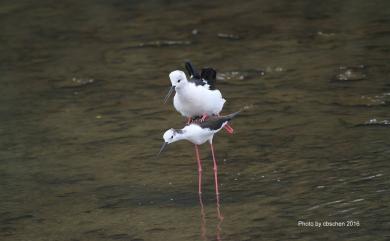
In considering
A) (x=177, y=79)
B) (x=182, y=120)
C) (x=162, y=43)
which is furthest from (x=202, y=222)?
(x=162, y=43)

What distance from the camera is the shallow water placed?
7.34m

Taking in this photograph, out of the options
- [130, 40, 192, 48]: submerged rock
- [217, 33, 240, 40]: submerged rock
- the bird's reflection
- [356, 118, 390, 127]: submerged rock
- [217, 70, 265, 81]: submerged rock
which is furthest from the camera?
[217, 33, 240, 40]: submerged rock

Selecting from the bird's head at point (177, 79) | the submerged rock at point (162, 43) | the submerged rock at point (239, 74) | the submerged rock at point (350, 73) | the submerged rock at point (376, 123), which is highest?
the bird's head at point (177, 79)

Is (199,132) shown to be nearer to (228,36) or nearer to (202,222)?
(202,222)

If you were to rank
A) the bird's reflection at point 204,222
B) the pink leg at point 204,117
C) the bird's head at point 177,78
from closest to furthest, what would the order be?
the bird's reflection at point 204,222, the bird's head at point 177,78, the pink leg at point 204,117

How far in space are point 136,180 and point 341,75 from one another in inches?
142

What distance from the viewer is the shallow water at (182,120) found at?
734 cm

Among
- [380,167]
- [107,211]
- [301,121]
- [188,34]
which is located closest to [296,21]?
[188,34]

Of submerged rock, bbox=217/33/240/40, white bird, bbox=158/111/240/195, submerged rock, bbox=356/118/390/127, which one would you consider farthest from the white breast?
submerged rock, bbox=217/33/240/40

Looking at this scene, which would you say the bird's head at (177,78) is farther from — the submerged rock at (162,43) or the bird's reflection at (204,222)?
the submerged rock at (162,43)

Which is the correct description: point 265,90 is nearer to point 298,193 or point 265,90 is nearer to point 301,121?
point 301,121

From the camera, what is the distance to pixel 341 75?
35.3 ft

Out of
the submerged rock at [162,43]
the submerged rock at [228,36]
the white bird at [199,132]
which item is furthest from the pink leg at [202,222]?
the submerged rock at [228,36]

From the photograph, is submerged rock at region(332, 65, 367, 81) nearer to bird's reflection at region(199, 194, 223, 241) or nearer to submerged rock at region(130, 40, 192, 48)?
submerged rock at region(130, 40, 192, 48)
